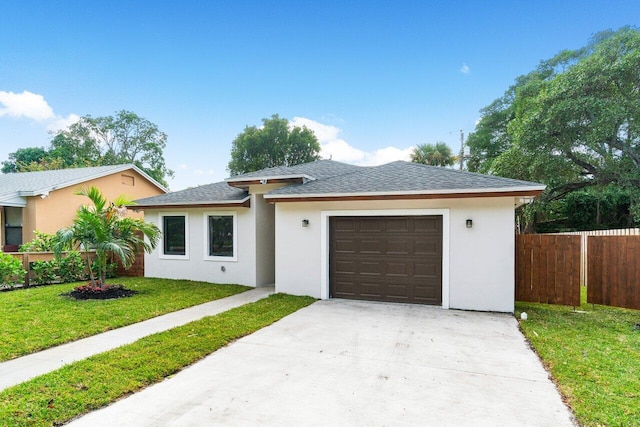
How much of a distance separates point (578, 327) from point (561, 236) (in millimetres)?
2156

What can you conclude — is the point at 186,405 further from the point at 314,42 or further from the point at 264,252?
the point at 314,42

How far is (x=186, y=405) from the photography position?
3334 millimetres

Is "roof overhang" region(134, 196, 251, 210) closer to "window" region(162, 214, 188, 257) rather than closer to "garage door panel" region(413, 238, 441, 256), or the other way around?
"window" region(162, 214, 188, 257)

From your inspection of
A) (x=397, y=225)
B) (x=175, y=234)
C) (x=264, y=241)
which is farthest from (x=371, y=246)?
(x=175, y=234)

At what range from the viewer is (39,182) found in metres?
14.9

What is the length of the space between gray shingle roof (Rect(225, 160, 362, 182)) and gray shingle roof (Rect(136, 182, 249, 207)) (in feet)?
2.25

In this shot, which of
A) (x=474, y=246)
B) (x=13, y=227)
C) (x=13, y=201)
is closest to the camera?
(x=474, y=246)

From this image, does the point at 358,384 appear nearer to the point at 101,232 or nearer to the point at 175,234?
the point at 101,232

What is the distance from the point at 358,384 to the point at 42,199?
15.6 meters

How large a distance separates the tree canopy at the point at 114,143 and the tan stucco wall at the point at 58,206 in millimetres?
18175

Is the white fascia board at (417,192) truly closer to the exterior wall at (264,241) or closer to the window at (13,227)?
the exterior wall at (264,241)

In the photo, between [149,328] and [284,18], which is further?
[284,18]

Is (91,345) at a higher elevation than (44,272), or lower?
lower

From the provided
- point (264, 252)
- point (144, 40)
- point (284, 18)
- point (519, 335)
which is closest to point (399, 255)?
point (519, 335)
